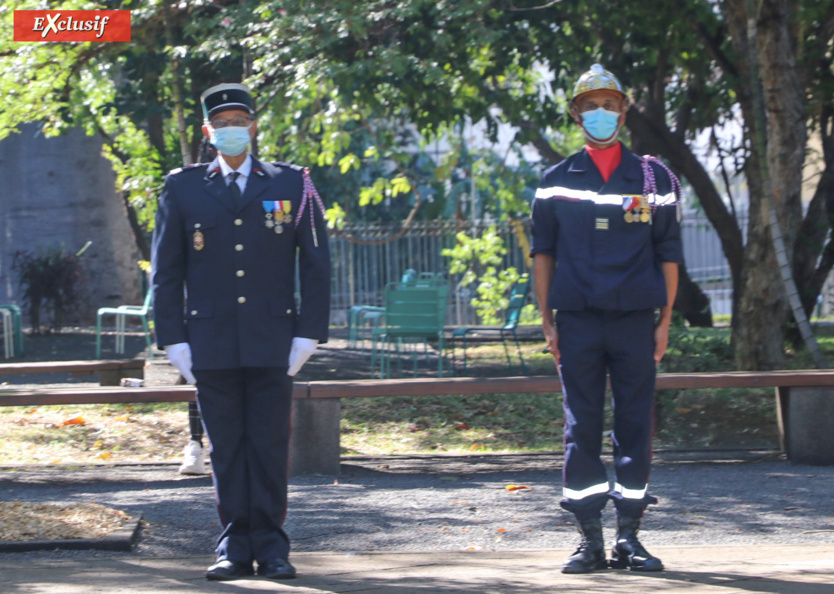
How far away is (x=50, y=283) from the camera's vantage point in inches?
658

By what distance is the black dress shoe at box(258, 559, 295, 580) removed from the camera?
4.11 m

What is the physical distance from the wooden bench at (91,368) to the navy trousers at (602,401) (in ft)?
17.5

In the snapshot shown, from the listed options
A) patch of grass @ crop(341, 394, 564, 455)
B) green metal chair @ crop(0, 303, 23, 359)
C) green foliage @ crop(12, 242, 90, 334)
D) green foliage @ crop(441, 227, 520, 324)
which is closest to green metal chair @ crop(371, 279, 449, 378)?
patch of grass @ crop(341, 394, 564, 455)

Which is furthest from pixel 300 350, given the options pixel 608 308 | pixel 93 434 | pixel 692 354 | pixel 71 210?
pixel 71 210

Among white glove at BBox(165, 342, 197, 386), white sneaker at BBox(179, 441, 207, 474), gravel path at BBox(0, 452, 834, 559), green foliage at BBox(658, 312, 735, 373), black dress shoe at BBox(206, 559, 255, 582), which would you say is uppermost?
white glove at BBox(165, 342, 197, 386)

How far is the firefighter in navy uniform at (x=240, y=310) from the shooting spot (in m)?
4.15

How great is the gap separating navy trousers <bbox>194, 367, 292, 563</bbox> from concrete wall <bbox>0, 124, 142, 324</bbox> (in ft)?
49.9

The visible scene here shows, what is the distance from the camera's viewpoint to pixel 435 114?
10.4 m

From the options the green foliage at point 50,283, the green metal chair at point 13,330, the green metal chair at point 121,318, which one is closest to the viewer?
the green metal chair at point 121,318

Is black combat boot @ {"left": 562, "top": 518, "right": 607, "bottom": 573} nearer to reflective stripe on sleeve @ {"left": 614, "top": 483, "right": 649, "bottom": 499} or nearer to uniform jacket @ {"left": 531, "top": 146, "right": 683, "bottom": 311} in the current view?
reflective stripe on sleeve @ {"left": 614, "top": 483, "right": 649, "bottom": 499}

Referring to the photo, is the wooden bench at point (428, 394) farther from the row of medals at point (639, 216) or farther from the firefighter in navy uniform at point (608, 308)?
the row of medals at point (639, 216)

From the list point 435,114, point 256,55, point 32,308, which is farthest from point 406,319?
point 32,308
